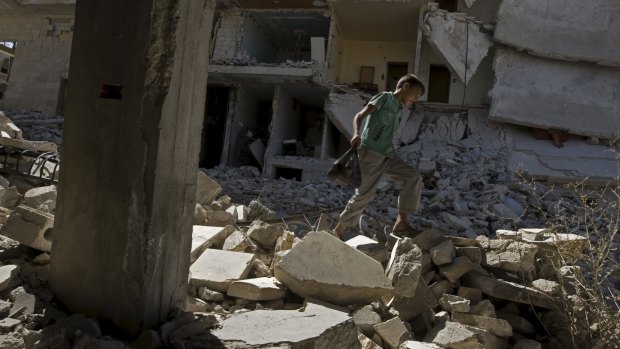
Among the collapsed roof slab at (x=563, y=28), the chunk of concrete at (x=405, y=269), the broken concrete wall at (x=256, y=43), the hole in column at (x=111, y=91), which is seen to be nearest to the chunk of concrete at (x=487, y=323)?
the chunk of concrete at (x=405, y=269)

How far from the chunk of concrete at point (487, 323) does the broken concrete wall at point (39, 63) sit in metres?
17.4

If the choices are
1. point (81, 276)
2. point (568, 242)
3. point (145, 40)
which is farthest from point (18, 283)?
point (568, 242)

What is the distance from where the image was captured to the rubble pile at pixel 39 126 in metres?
13.1

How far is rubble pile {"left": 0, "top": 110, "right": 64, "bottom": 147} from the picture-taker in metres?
13.1

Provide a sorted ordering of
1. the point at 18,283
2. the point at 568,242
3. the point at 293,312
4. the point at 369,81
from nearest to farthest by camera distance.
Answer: the point at 18,283, the point at 293,312, the point at 568,242, the point at 369,81

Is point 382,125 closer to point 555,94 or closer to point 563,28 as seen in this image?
point 555,94

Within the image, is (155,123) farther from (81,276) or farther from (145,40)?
(81,276)

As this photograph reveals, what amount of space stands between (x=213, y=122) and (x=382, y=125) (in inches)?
519

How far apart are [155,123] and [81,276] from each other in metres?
0.85

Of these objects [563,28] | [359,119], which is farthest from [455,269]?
[563,28]

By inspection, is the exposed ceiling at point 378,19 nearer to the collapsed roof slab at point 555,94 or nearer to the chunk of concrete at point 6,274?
the collapsed roof slab at point 555,94

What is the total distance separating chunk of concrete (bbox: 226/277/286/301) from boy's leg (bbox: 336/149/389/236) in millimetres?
1161

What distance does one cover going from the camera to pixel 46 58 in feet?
55.9

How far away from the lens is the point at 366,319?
290cm
